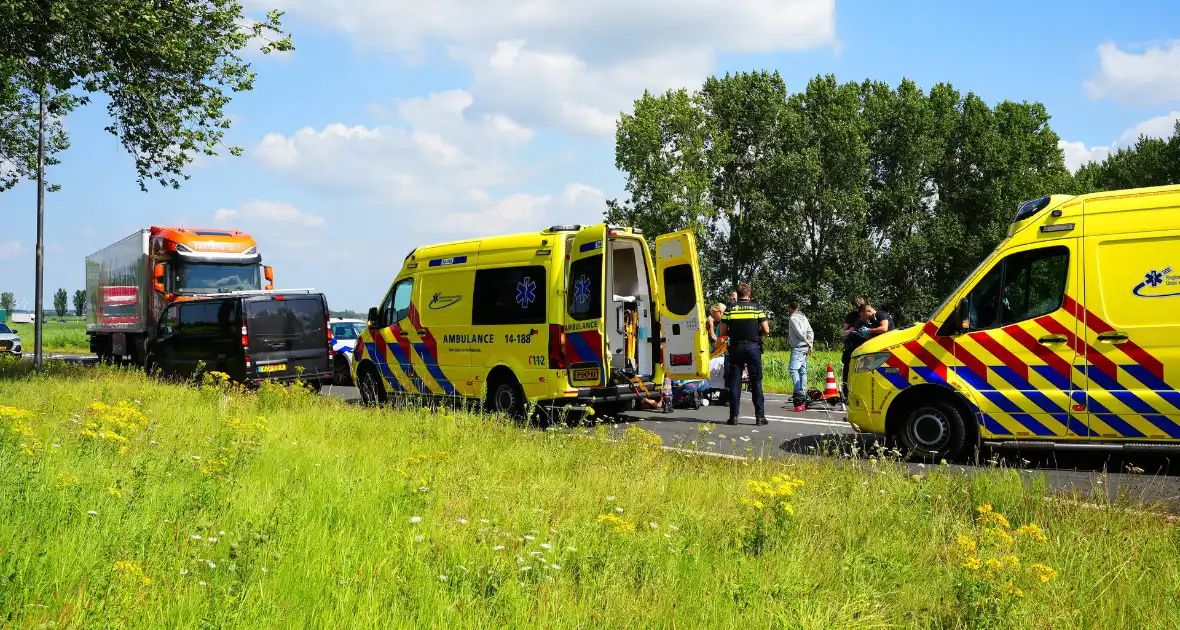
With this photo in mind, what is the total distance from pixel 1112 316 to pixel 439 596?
20.9ft

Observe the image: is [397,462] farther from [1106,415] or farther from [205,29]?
[205,29]

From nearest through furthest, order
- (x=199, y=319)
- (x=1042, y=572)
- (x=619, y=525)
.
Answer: (x=1042, y=572), (x=619, y=525), (x=199, y=319)

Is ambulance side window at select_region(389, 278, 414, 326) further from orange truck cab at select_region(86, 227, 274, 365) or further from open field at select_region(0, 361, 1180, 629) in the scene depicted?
orange truck cab at select_region(86, 227, 274, 365)

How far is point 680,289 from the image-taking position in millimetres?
11672

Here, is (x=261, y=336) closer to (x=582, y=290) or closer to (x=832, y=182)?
(x=582, y=290)

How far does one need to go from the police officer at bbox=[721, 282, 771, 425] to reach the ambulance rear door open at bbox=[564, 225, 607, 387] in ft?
6.02

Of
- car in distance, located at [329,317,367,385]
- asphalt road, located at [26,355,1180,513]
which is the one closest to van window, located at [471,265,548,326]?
asphalt road, located at [26,355,1180,513]

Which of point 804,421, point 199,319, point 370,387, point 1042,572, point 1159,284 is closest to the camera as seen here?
point 1042,572

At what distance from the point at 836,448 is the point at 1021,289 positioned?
7.97 feet

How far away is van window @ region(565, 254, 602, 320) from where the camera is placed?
35.7 ft

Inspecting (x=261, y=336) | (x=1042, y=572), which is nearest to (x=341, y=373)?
(x=261, y=336)

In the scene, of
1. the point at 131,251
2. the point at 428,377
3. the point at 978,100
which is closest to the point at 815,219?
the point at 978,100

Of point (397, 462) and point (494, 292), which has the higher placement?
point (494, 292)

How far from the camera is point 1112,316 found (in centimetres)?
761
